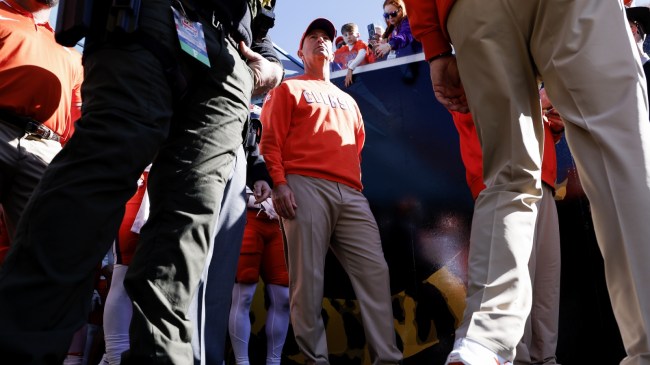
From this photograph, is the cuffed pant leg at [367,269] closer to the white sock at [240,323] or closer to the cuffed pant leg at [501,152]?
the white sock at [240,323]

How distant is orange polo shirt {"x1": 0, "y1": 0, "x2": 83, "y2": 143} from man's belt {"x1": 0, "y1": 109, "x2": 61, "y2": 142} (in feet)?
0.07

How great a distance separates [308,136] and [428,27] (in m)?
1.77

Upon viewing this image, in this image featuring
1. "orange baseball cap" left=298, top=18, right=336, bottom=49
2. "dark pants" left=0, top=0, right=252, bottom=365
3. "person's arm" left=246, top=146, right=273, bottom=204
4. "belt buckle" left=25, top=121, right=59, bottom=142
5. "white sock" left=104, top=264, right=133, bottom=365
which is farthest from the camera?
"orange baseball cap" left=298, top=18, right=336, bottom=49

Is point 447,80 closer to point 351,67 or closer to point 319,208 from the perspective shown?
point 319,208

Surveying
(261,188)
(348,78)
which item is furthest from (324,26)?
(261,188)

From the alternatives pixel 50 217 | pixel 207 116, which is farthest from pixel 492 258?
pixel 50 217

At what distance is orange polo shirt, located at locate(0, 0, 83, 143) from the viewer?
221 cm

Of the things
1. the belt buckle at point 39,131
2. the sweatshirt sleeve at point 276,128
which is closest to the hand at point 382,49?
the sweatshirt sleeve at point 276,128

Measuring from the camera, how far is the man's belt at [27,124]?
216cm

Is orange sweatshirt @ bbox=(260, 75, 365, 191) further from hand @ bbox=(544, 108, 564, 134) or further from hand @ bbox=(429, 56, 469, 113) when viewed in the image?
hand @ bbox=(429, 56, 469, 113)

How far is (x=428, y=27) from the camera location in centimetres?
159

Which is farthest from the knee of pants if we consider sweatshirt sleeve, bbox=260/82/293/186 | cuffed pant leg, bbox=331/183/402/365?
sweatshirt sleeve, bbox=260/82/293/186

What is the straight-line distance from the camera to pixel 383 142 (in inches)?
155

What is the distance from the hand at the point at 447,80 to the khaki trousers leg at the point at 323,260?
1550 millimetres
